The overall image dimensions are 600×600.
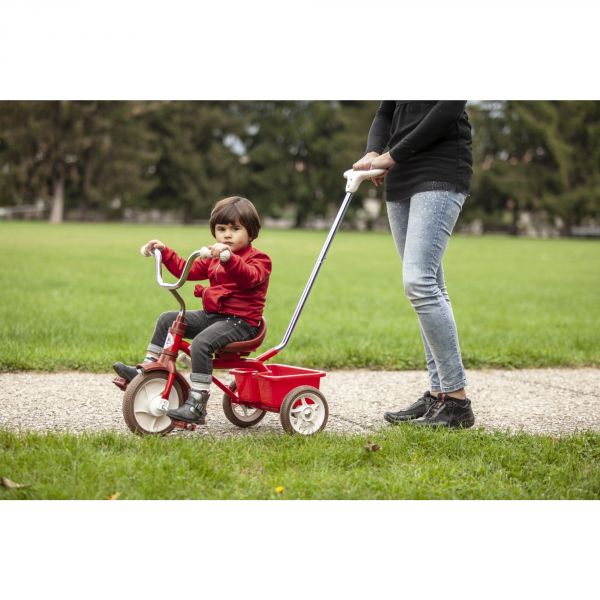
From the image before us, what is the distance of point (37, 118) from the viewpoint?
31.3 m

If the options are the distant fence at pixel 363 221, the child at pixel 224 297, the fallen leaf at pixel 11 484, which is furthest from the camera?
the distant fence at pixel 363 221

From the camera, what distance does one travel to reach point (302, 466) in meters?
3.47

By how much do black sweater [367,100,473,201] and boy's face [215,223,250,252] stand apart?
866 millimetres

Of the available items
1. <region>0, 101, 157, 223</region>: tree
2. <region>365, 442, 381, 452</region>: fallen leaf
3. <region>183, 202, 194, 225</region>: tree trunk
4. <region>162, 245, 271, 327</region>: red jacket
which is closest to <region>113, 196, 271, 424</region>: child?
<region>162, 245, 271, 327</region>: red jacket

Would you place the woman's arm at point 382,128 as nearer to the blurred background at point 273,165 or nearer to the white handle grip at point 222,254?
the white handle grip at point 222,254

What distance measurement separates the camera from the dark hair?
4.06m

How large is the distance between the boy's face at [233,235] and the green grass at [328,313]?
6.70 ft

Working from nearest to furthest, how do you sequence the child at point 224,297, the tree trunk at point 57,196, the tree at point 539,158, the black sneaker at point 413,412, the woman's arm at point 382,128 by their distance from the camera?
the child at point 224,297 → the black sneaker at point 413,412 → the woman's arm at point 382,128 → the tree trunk at point 57,196 → the tree at point 539,158

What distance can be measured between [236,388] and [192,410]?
0.49 meters

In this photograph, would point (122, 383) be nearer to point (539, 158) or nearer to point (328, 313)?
point (328, 313)

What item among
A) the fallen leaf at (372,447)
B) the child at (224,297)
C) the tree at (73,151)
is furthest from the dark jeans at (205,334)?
the tree at (73,151)

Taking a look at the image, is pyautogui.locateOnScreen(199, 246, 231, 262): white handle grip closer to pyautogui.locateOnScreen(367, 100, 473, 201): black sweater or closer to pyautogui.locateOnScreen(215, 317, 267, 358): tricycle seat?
pyautogui.locateOnScreen(215, 317, 267, 358): tricycle seat

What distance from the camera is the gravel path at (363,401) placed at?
4.30m
